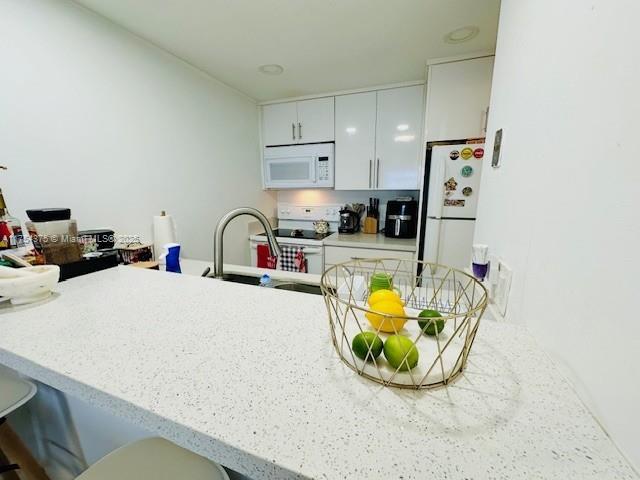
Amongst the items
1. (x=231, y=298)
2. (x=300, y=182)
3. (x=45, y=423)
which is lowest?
(x=45, y=423)

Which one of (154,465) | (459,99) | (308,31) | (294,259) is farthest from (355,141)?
(154,465)

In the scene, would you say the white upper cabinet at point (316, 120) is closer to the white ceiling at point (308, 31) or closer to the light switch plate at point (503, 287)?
the white ceiling at point (308, 31)

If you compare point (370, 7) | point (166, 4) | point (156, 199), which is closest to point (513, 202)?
point (370, 7)

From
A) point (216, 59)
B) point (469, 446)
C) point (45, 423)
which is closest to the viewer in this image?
point (469, 446)

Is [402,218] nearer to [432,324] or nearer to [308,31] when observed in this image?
[308,31]

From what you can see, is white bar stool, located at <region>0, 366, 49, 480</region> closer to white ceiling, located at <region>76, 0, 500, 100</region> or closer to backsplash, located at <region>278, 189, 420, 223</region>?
white ceiling, located at <region>76, 0, 500, 100</region>

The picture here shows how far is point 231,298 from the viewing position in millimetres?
732

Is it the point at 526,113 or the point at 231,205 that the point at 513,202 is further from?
the point at 231,205

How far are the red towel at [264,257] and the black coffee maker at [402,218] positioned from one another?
3.85ft

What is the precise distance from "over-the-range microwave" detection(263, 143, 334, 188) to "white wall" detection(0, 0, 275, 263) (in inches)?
23.8

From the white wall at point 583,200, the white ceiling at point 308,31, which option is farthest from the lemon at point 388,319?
the white ceiling at point 308,31

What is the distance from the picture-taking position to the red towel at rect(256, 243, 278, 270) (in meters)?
2.49

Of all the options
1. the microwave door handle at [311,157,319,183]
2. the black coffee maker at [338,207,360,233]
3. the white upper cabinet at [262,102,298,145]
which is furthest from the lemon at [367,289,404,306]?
the white upper cabinet at [262,102,298,145]

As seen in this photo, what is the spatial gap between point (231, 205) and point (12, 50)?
1480 mm
